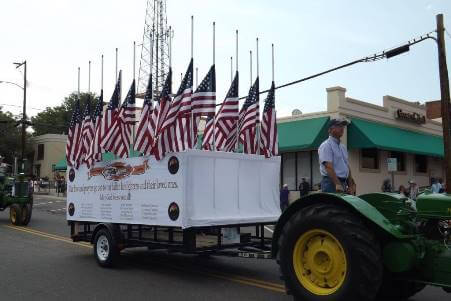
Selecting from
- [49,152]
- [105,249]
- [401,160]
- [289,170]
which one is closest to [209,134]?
[105,249]

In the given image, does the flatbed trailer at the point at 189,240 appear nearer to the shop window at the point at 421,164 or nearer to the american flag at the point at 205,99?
the american flag at the point at 205,99

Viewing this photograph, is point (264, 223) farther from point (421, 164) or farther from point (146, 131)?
point (421, 164)

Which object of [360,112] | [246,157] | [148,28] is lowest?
[246,157]

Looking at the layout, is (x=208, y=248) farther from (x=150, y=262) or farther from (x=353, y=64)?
(x=353, y=64)

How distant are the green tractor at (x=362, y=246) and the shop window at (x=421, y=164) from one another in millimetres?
25440

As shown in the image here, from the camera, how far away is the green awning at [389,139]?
931 inches

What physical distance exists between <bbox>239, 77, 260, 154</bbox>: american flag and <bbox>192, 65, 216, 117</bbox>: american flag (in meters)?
1.00

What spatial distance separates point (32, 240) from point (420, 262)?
10.6 metres

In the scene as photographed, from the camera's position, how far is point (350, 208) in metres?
5.43

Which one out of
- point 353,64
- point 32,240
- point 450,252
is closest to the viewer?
point 450,252

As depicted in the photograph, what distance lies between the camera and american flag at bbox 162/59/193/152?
813cm

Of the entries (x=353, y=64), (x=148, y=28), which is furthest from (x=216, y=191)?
(x=148, y=28)

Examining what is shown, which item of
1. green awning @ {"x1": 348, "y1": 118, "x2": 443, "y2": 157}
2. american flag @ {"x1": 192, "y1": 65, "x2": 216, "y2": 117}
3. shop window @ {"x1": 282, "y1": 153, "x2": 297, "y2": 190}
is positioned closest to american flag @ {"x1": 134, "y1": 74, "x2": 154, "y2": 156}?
american flag @ {"x1": 192, "y1": 65, "x2": 216, "y2": 117}

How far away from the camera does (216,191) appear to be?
8.07 m
